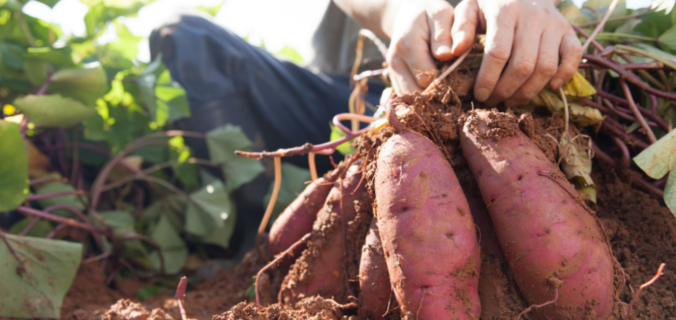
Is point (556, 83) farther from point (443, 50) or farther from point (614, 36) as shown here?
point (614, 36)

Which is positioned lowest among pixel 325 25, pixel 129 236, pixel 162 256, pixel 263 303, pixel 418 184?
pixel 162 256

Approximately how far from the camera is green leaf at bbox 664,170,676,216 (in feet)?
3.07

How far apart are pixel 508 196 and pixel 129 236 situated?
1547 millimetres

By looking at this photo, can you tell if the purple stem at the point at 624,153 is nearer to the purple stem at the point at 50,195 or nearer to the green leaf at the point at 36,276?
the green leaf at the point at 36,276

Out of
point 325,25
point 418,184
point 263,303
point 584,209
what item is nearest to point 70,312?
point 263,303

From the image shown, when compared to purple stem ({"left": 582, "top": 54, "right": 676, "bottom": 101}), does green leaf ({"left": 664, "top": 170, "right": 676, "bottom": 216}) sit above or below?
below

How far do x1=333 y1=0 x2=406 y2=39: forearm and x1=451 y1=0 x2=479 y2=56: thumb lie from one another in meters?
0.39

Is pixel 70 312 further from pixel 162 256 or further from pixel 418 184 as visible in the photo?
pixel 418 184

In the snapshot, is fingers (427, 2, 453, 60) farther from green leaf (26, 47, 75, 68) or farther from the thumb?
green leaf (26, 47, 75, 68)

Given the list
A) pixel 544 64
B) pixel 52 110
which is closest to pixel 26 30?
pixel 52 110

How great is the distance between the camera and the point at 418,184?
0.88 metres

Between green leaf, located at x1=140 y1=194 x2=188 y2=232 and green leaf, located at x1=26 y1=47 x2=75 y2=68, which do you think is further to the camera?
green leaf, located at x1=140 y1=194 x2=188 y2=232

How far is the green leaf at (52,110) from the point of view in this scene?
1478mm

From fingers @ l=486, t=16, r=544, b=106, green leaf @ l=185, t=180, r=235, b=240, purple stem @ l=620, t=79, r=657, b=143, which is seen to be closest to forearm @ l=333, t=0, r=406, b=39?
fingers @ l=486, t=16, r=544, b=106
